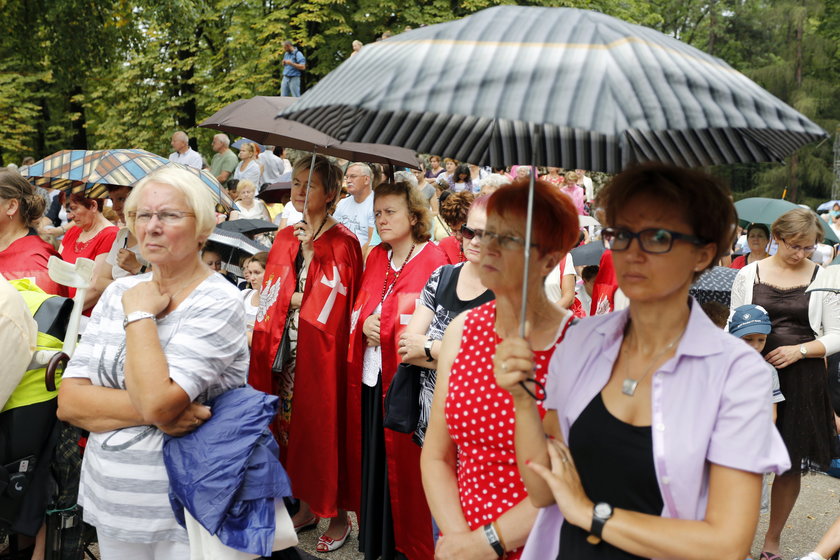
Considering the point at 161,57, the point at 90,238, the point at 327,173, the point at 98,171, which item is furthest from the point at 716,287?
the point at 161,57

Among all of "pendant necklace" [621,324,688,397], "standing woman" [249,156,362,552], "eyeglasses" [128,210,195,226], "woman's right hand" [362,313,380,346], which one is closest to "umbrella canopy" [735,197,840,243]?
"standing woman" [249,156,362,552]

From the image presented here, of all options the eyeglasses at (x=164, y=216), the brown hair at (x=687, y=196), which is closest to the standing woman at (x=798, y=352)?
the brown hair at (x=687, y=196)

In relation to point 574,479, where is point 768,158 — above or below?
above

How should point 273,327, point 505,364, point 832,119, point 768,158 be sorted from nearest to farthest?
1. point 505,364
2. point 768,158
3. point 273,327
4. point 832,119

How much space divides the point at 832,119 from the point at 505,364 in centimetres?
3546

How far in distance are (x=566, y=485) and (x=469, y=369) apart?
61 centimetres

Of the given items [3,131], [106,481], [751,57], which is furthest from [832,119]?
[106,481]

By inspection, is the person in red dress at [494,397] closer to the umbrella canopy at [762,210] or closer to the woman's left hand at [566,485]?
the woman's left hand at [566,485]

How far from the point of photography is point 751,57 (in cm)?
3953

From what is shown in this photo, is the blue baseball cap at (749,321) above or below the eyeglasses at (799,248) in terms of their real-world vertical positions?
below

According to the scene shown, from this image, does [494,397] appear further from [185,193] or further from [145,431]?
[185,193]

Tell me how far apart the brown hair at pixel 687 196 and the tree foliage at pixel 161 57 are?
10827 millimetres

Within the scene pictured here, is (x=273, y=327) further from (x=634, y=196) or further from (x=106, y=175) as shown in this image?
(x=634, y=196)

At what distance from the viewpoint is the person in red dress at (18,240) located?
4.84 metres
